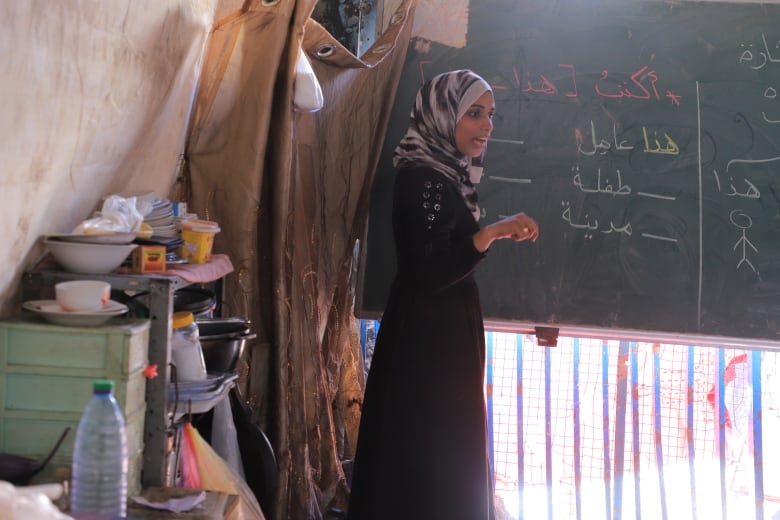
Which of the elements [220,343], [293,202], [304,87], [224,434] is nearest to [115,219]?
[220,343]

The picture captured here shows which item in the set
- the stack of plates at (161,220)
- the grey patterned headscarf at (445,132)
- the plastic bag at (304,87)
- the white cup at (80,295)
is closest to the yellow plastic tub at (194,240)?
the stack of plates at (161,220)

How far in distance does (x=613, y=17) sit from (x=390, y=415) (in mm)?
1606

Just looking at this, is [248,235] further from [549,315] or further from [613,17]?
[613,17]

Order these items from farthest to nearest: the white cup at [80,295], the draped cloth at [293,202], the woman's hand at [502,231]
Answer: the draped cloth at [293,202], the woman's hand at [502,231], the white cup at [80,295]

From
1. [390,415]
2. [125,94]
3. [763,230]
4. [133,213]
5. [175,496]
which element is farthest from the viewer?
[763,230]

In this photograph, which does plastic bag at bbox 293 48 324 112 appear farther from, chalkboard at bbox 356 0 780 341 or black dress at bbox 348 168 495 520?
chalkboard at bbox 356 0 780 341

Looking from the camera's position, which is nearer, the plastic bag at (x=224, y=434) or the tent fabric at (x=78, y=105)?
the tent fabric at (x=78, y=105)

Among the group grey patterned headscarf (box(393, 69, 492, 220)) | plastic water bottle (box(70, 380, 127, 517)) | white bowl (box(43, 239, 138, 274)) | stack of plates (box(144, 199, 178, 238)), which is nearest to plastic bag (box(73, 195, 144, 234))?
white bowl (box(43, 239, 138, 274))

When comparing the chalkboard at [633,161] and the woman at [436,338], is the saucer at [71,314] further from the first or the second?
the chalkboard at [633,161]

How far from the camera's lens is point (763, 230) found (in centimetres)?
281

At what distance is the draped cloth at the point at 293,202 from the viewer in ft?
7.83

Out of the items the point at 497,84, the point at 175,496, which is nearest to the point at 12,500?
the point at 175,496

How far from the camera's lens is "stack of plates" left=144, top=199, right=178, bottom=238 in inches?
74.6

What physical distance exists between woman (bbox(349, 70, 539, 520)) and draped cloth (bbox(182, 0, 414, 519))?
320 mm
